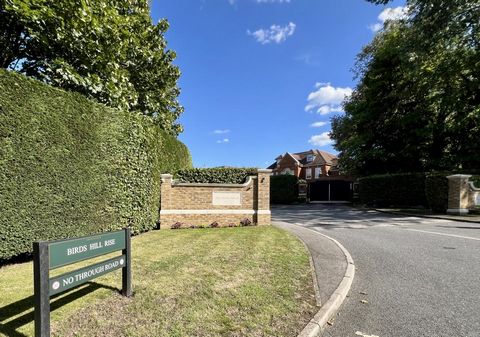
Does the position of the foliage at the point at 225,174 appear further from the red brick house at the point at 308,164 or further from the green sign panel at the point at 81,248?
the red brick house at the point at 308,164

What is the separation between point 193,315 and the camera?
3.79 m

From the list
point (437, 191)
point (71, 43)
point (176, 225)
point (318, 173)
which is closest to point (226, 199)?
point (176, 225)

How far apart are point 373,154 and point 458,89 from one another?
770 cm

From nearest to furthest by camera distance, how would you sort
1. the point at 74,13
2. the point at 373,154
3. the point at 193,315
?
1. the point at 193,315
2. the point at 74,13
3. the point at 373,154

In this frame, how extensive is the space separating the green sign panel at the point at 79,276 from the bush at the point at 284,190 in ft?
97.1

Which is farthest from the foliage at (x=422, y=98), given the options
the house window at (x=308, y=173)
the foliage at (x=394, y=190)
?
the house window at (x=308, y=173)

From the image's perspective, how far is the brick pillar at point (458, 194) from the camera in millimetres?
17062

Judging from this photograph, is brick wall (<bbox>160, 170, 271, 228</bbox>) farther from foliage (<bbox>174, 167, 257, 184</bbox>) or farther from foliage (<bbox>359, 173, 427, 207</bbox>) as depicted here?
foliage (<bbox>359, 173, 427, 207</bbox>)

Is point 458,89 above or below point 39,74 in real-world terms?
above

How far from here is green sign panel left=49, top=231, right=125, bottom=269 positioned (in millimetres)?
3115

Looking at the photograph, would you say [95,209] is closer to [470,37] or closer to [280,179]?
[470,37]

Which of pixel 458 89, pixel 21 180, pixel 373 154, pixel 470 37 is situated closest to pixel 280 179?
pixel 373 154

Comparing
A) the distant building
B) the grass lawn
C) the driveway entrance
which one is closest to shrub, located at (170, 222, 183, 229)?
the grass lawn

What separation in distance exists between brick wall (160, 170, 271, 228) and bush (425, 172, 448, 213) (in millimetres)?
11969
